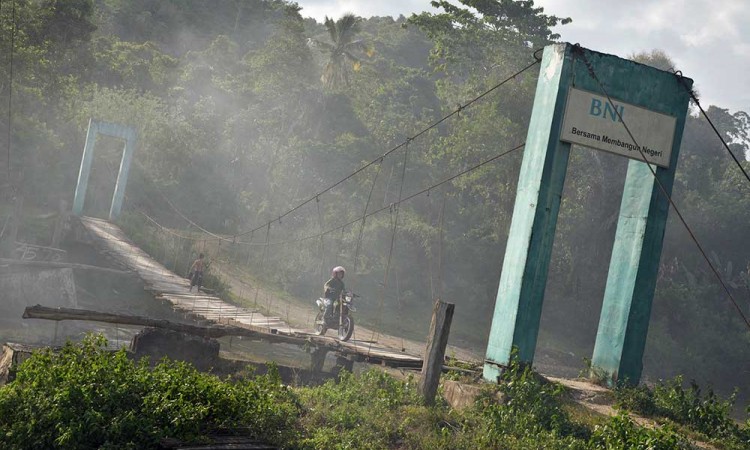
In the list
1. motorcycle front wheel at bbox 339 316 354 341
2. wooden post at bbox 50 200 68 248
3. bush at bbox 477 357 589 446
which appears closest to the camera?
bush at bbox 477 357 589 446

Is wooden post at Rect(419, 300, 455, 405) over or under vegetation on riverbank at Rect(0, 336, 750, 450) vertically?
over

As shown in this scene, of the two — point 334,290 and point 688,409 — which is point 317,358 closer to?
point 334,290

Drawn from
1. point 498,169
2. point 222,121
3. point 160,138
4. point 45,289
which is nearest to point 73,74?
point 160,138

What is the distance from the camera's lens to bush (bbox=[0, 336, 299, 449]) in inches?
214

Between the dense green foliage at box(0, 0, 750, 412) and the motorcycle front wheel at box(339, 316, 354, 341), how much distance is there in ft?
33.8

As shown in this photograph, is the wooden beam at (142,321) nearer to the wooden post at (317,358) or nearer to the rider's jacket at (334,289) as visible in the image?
the wooden post at (317,358)

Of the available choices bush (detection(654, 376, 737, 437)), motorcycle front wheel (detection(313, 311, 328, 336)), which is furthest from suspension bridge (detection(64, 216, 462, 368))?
bush (detection(654, 376, 737, 437))

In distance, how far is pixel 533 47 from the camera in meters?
28.6

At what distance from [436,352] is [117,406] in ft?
10.2

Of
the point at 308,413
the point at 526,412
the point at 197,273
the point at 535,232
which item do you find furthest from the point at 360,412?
the point at 197,273

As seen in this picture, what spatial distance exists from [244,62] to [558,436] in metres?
34.4

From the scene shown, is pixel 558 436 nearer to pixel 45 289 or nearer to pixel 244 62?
pixel 45 289

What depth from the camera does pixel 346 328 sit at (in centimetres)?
1246

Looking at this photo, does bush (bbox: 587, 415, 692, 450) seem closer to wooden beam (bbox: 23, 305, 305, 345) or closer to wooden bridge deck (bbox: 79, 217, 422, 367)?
wooden bridge deck (bbox: 79, 217, 422, 367)
